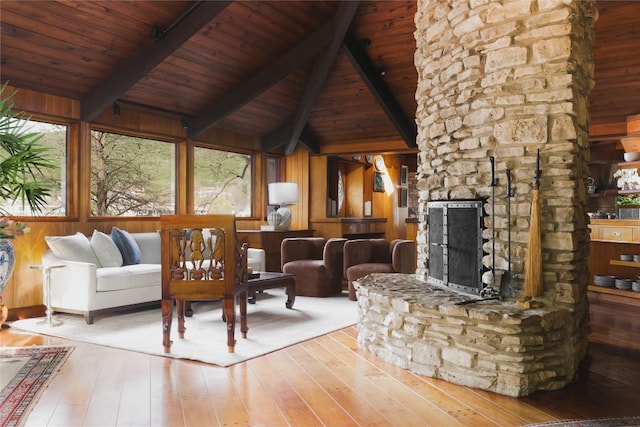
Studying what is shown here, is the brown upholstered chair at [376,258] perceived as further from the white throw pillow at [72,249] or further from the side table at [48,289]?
the side table at [48,289]

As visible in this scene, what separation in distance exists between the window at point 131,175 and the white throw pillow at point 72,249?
3.02 ft

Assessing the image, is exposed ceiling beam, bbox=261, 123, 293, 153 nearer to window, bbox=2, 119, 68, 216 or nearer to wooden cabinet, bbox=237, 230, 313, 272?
wooden cabinet, bbox=237, 230, 313, 272

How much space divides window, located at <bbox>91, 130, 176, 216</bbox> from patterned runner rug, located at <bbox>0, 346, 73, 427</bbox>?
2.51 meters

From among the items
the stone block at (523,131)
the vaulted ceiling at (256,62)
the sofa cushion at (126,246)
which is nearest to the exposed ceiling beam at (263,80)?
the vaulted ceiling at (256,62)

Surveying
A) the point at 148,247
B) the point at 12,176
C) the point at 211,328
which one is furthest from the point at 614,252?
the point at 12,176

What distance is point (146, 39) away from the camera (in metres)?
5.36

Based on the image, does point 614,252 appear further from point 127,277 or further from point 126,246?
point 126,246

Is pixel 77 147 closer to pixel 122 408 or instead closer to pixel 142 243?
pixel 142 243

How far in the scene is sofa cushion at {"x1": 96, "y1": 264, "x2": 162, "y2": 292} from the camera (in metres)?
4.77

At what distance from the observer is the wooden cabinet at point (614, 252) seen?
583 centimetres

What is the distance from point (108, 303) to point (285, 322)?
1792 mm

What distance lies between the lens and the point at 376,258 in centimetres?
654

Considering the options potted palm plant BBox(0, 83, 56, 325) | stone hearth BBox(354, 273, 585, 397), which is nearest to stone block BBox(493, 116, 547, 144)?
stone hearth BBox(354, 273, 585, 397)

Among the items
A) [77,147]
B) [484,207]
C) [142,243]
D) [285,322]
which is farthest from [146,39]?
[484,207]
